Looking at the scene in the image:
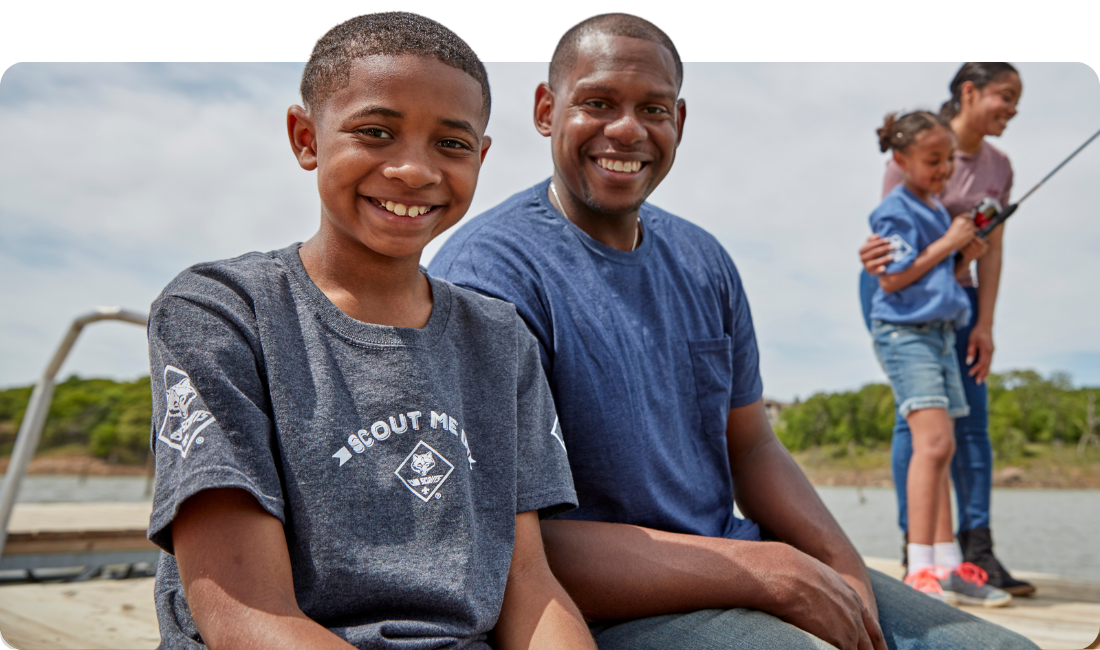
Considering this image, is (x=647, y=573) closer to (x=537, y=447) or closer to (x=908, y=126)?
(x=537, y=447)

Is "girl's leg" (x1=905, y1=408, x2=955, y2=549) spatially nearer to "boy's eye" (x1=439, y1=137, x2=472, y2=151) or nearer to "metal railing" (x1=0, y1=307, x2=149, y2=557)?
"boy's eye" (x1=439, y1=137, x2=472, y2=151)

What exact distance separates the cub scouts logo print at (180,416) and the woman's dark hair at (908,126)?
290cm

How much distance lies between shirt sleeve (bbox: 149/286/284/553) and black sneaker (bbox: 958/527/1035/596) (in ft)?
9.71

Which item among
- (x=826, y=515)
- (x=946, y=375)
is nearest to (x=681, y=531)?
(x=826, y=515)

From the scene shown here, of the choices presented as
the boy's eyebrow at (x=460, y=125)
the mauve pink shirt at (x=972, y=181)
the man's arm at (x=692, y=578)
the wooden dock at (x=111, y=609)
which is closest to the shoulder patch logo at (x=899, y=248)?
the mauve pink shirt at (x=972, y=181)

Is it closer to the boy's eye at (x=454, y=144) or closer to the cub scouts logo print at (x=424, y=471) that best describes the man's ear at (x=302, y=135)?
the boy's eye at (x=454, y=144)

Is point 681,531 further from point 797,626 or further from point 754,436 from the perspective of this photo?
point 754,436

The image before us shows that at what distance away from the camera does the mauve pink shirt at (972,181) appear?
328 centimetres

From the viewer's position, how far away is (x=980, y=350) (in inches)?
126

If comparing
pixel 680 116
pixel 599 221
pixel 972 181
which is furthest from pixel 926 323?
pixel 599 221

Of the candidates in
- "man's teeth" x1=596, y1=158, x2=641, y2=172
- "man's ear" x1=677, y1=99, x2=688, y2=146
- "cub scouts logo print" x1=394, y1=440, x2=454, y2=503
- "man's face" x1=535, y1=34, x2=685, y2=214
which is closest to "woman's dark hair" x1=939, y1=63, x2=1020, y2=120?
"man's ear" x1=677, y1=99, x2=688, y2=146

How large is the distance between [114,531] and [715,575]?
3.57m

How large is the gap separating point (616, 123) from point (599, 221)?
19 centimetres

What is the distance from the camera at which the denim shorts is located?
9.49ft
